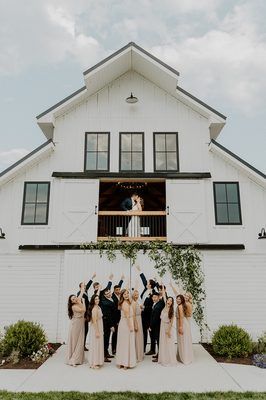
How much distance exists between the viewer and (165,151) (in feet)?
42.7

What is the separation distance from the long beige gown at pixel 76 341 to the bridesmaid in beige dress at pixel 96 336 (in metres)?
0.39

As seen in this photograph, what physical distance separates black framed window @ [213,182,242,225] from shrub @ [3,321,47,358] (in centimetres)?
745

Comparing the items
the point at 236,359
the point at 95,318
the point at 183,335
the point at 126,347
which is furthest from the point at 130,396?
the point at 236,359

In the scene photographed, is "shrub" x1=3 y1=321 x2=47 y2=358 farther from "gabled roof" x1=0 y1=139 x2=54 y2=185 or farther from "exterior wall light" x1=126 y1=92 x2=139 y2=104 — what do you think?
"exterior wall light" x1=126 y1=92 x2=139 y2=104

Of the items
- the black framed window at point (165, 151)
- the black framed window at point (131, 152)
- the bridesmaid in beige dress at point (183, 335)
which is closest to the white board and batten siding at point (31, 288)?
the black framed window at point (131, 152)

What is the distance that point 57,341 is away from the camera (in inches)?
440

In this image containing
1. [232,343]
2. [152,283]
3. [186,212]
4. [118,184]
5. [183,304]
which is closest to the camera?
[183,304]

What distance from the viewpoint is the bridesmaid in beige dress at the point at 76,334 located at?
8.35m

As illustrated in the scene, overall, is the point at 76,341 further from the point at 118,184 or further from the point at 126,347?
the point at 118,184

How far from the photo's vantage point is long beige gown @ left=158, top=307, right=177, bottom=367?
8273 mm

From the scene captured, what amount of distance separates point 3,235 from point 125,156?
5598mm

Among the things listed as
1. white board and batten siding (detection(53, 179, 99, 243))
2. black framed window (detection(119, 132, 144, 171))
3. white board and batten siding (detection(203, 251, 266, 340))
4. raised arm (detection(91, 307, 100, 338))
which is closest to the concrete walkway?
raised arm (detection(91, 307, 100, 338))

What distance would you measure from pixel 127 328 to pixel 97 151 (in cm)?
728

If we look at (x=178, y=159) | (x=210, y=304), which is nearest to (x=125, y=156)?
(x=178, y=159)
